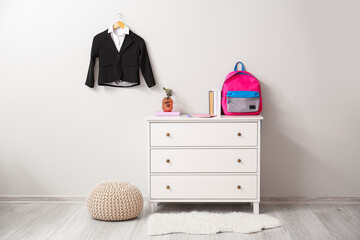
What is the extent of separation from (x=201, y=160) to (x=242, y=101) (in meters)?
0.55

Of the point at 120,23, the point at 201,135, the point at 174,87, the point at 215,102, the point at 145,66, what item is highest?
the point at 120,23

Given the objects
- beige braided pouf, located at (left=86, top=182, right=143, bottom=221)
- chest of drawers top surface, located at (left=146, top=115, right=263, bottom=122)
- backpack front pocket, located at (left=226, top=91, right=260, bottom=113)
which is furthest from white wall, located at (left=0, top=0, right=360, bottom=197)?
beige braided pouf, located at (left=86, top=182, right=143, bottom=221)

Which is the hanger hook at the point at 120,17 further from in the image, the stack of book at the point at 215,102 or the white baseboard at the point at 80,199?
the white baseboard at the point at 80,199

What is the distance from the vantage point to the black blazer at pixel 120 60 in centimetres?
361

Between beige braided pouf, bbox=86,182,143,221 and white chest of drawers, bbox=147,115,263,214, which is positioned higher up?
white chest of drawers, bbox=147,115,263,214

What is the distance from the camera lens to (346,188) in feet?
12.1

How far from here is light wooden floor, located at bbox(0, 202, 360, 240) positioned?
2.93 metres

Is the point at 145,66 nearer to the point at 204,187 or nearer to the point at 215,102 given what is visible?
the point at 215,102

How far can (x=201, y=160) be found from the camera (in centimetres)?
337

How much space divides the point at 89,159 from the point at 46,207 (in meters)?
0.50

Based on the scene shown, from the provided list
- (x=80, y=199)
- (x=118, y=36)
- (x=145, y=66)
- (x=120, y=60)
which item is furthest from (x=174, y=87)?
(x=80, y=199)

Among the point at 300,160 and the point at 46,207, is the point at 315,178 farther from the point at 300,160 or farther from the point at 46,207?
the point at 46,207

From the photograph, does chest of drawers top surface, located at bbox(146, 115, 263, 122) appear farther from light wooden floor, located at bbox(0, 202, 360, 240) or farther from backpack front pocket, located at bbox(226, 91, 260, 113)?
light wooden floor, located at bbox(0, 202, 360, 240)

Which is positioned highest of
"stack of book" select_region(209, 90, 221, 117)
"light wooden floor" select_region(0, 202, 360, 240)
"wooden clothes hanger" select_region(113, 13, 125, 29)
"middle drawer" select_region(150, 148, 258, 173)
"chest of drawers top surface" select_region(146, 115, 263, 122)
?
"wooden clothes hanger" select_region(113, 13, 125, 29)
